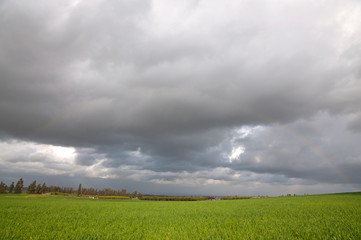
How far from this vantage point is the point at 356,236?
8.83m

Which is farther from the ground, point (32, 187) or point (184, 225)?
point (184, 225)

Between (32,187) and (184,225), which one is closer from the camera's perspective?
(184,225)

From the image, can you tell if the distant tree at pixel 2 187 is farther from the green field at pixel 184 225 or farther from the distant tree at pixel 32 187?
the green field at pixel 184 225

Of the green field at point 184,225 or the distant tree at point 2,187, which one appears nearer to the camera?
the green field at point 184,225

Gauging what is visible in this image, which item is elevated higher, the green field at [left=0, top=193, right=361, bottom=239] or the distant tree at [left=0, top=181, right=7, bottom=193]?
the green field at [left=0, top=193, right=361, bottom=239]

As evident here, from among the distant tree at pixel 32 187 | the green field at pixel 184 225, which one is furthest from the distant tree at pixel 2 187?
the green field at pixel 184 225

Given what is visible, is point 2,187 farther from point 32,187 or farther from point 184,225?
point 184,225

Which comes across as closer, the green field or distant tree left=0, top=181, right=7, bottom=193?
the green field

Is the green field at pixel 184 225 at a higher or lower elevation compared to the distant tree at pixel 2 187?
higher

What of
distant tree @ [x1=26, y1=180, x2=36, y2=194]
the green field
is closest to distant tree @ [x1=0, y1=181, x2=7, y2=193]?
distant tree @ [x1=26, y1=180, x2=36, y2=194]

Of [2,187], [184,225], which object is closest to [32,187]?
[2,187]

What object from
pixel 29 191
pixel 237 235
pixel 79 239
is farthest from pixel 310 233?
pixel 29 191

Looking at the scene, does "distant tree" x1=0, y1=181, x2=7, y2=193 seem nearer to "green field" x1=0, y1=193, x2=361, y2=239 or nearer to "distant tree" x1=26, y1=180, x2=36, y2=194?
"distant tree" x1=26, y1=180, x2=36, y2=194

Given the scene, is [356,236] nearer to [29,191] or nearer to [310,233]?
[310,233]
